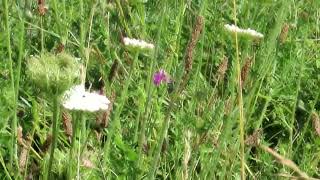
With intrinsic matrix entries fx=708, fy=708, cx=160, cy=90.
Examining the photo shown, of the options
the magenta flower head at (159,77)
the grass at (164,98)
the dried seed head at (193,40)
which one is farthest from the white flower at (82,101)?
the magenta flower head at (159,77)

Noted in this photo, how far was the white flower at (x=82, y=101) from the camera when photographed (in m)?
1.04

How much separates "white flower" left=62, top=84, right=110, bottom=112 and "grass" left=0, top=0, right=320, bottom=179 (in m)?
0.04

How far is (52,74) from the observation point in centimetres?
93

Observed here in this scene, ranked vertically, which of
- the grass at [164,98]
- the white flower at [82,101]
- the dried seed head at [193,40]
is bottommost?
the grass at [164,98]

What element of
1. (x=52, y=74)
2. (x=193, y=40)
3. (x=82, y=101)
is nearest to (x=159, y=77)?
(x=193, y=40)

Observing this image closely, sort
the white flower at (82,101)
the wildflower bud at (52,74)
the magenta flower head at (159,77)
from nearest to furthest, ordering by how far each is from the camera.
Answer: the wildflower bud at (52,74) → the white flower at (82,101) → the magenta flower head at (159,77)

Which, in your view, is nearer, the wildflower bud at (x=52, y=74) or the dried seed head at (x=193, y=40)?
the wildflower bud at (x=52, y=74)

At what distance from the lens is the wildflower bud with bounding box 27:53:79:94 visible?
924 mm

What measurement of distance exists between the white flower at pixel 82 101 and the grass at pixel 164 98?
44 mm

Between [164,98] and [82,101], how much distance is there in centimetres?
77

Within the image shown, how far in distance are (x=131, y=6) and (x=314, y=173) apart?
34.2 inches

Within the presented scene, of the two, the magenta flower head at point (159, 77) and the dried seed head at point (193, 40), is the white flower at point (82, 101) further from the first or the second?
the magenta flower head at point (159, 77)

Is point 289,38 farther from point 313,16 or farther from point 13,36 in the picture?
point 13,36

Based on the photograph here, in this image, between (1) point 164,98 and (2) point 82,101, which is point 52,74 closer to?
(2) point 82,101
